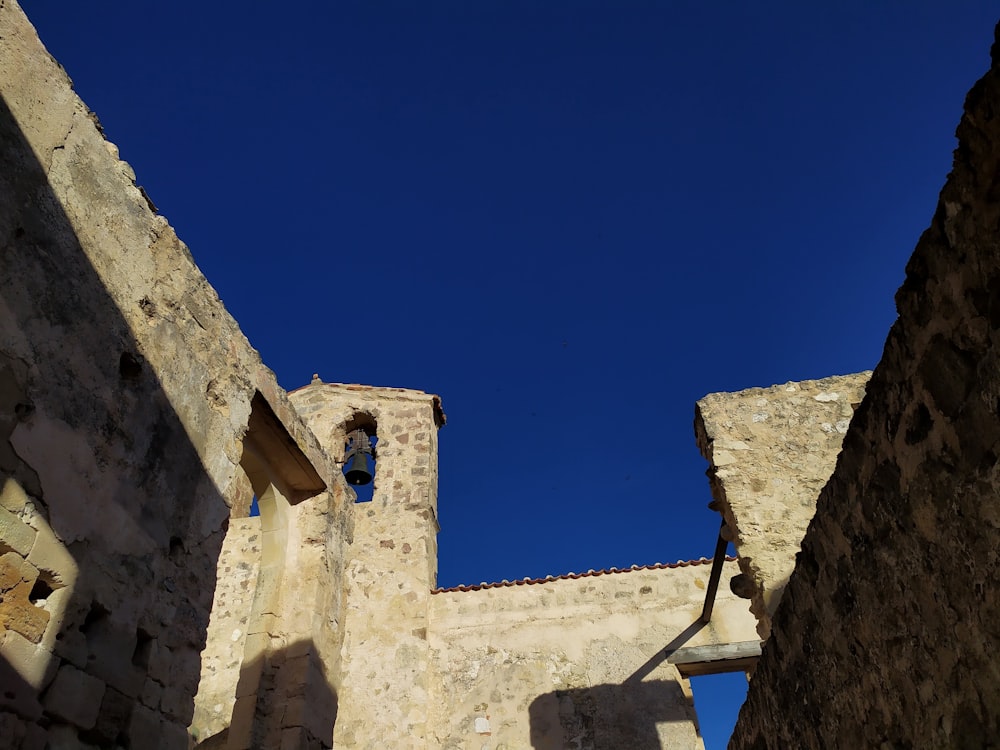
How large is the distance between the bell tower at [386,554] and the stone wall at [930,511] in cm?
789

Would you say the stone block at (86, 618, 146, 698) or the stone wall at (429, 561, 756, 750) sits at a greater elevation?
the stone wall at (429, 561, 756, 750)

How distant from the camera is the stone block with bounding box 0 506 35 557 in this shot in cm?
301

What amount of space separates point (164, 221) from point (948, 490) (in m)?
4.38

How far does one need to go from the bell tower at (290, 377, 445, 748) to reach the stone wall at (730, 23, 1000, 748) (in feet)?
25.9

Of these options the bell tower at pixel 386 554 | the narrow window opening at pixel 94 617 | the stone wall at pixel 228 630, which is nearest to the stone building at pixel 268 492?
the narrow window opening at pixel 94 617

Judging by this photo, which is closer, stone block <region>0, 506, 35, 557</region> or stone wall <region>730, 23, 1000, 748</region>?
stone wall <region>730, 23, 1000, 748</region>

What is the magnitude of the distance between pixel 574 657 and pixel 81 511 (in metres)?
8.32

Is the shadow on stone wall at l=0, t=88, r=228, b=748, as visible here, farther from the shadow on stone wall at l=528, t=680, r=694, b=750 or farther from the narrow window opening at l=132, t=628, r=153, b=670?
the shadow on stone wall at l=528, t=680, r=694, b=750

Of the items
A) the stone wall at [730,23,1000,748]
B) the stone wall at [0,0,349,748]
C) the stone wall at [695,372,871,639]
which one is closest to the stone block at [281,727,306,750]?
the stone wall at [0,0,349,748]

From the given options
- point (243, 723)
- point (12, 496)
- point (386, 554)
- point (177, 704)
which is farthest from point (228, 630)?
point (12, 496)

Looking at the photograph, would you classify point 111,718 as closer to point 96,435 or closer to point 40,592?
point 40,592

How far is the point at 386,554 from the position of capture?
12023 millimetres

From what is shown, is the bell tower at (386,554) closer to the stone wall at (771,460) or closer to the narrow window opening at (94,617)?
the stone wall at (771,460)

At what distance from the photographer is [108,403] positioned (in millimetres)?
3781
